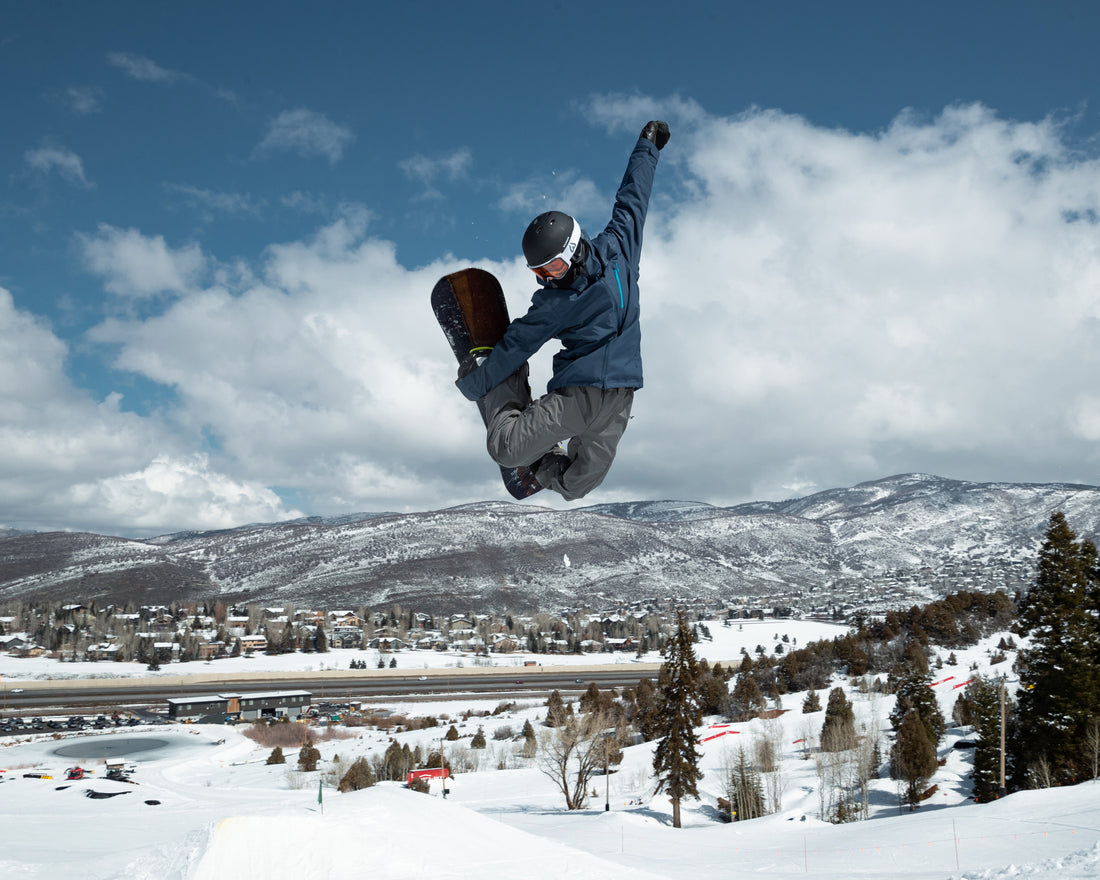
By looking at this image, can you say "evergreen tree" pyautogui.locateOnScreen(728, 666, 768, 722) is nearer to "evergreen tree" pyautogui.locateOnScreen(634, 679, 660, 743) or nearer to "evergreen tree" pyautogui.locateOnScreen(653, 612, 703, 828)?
Answer: "evergreen tree" pyautogui.locateOnScreen(634, 679, 660, 743)

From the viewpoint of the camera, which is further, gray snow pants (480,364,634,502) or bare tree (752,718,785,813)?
bare tree (752,718,785,813)

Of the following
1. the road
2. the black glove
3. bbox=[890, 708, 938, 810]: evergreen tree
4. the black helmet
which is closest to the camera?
the black helmet

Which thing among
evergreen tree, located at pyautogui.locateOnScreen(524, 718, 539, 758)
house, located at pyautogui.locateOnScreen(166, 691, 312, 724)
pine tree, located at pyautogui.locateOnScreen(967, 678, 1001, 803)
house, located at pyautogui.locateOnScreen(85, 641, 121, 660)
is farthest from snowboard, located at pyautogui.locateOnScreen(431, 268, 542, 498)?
house, located at pyautogui.locateOnScreen(85, 641, 121, 660)

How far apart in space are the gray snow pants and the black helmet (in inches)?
36.8

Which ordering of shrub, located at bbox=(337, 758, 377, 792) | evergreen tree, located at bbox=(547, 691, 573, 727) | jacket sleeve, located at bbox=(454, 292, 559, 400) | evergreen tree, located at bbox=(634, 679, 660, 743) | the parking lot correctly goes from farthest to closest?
the parking lot → evergreen tree, located at bbox=(547, 691, 573, 727) → evergreen tree, located at bbox=(634, 679, 660, 743) → shrub, located at bbox=(337, 758, 377, 792) → jacket sleeve, located at bbox=(454, 292, 559, 400)

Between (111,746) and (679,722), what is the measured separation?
51.8 m

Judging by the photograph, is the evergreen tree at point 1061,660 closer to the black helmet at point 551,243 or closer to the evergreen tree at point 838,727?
the evergreen tree at point 838,727

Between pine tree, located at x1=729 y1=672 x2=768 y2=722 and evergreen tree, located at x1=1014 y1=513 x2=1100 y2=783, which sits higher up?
Result: evergreen tree, located at x1=1014 y1=513 x2=1100 y2=783

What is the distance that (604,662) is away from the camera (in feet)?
481

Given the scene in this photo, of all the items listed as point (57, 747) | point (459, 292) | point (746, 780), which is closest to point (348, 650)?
point (57, 747)

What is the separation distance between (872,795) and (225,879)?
138ft

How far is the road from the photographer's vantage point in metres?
94.8

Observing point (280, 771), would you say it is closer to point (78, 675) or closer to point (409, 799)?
point (409, 799)

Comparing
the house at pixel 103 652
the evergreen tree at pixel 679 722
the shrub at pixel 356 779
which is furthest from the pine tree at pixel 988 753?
the house at pixel 103 652
